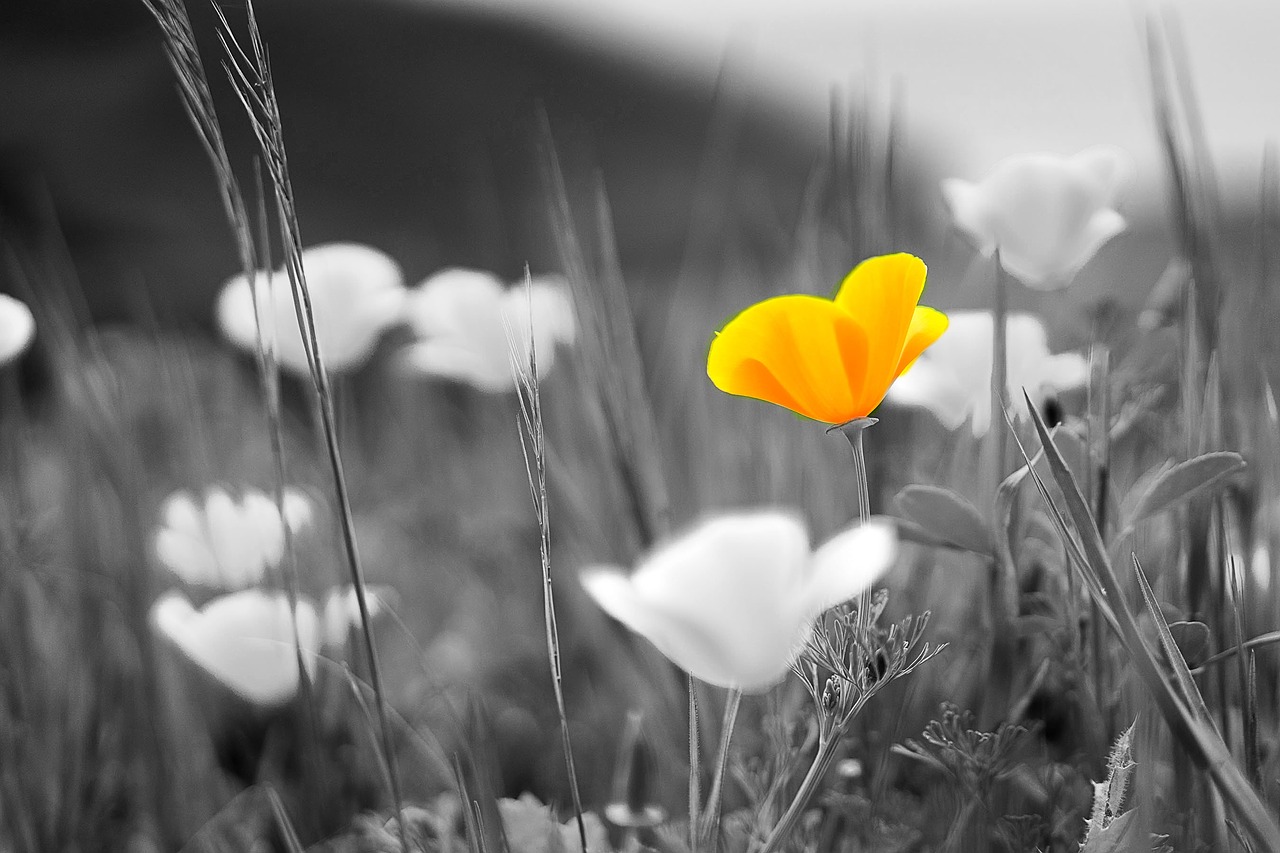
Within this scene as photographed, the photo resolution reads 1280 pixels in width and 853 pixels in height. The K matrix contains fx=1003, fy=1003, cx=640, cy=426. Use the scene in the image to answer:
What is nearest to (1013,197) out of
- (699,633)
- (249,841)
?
(699,633)

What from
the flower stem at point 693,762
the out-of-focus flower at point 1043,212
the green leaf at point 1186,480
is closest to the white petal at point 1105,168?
the out-of-focus flower at point 1043,212

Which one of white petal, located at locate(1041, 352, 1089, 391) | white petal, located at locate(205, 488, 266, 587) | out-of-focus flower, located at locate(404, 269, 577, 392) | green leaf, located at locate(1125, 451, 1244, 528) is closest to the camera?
green leaf, located at locate(1125, 451, 1244, 528)

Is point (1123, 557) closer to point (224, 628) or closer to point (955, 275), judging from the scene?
point (224, 628)

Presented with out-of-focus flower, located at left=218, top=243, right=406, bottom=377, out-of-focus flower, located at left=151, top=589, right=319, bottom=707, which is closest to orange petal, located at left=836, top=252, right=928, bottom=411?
out-of-focus flower, located at left=151, top=589, right=319, bottom=707

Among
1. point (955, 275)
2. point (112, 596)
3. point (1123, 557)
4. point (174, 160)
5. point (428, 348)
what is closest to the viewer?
point (1123, 557)

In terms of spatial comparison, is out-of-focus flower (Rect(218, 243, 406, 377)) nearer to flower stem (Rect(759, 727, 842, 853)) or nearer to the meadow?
the meadow

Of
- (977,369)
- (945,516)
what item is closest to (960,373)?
(977,369)

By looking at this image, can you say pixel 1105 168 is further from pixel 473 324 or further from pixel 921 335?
pixel 473 324
